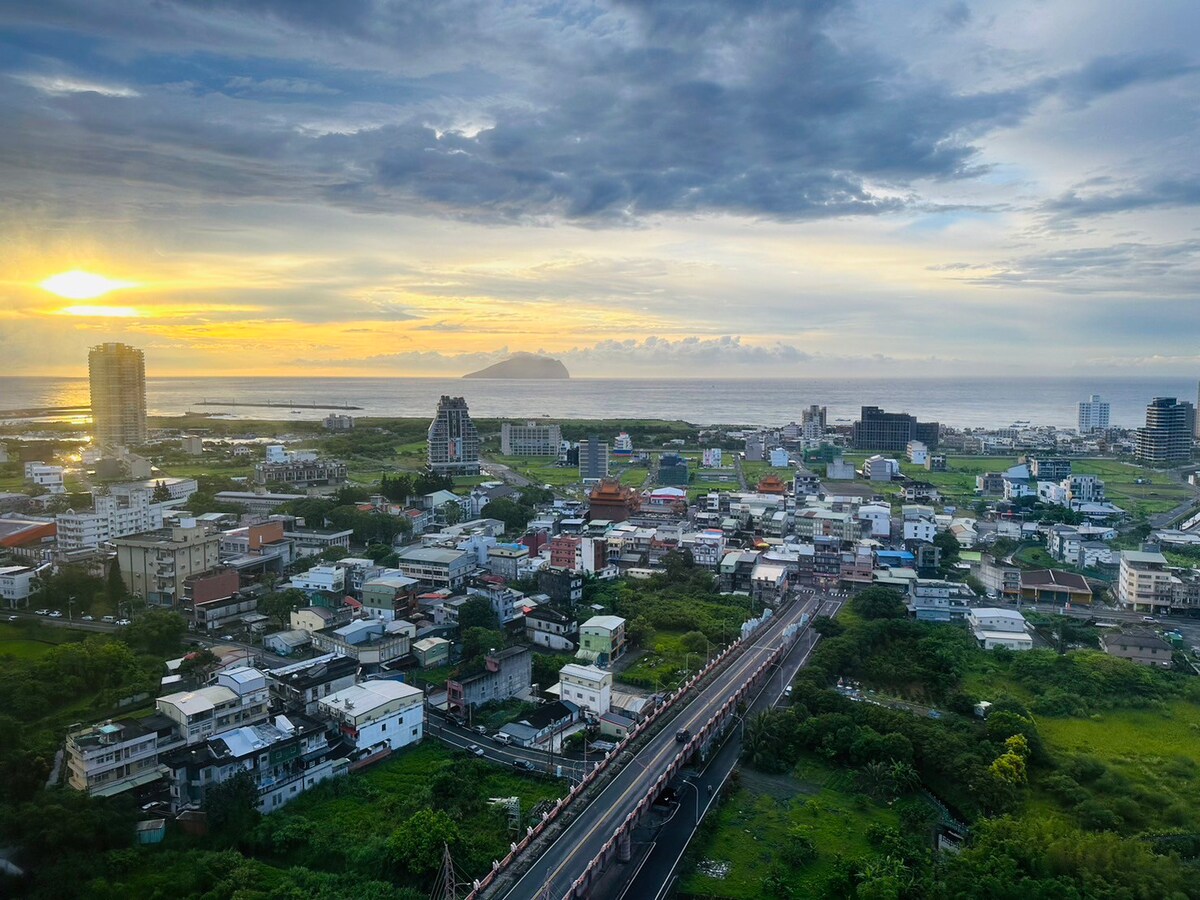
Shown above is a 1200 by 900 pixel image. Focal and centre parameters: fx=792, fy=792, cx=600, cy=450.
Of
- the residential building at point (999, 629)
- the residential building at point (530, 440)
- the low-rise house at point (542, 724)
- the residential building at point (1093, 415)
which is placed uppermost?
the residential building at point (1093, 415)

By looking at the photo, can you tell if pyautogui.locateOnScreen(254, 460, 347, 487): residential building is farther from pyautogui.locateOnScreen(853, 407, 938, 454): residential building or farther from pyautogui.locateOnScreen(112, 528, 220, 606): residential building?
pyautogui.locateOnScreen(853, 407, 938, 454): residential building

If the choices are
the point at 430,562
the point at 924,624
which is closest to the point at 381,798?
the point at 430,562

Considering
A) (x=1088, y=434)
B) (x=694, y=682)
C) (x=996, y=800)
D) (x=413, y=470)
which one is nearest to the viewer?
(x=996, y=800)

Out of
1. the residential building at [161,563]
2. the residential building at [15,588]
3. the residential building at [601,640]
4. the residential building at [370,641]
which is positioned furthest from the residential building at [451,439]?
the residential building at [601,640]

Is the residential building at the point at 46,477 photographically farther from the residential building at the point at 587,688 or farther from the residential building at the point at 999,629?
the residential building at the point at 999,629

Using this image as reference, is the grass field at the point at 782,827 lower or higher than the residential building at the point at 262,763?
lower

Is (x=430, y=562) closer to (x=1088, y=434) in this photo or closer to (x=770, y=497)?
(x=770, y=497)
